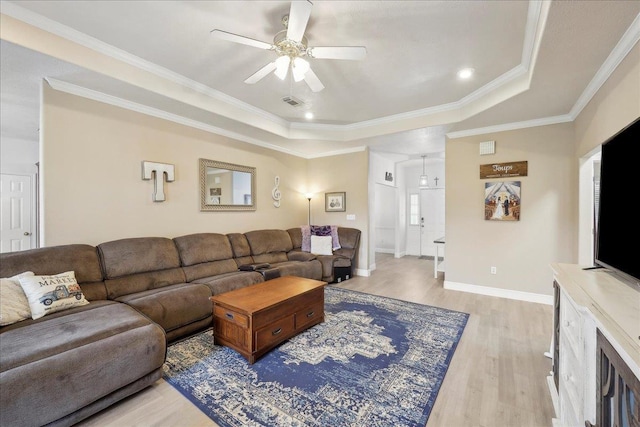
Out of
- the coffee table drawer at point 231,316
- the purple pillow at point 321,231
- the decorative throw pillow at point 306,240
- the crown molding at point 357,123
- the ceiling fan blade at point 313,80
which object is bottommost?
the coffee table drawer at point 231,316

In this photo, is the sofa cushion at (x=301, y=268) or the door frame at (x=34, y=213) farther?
the door frame at (x=34, y=213)

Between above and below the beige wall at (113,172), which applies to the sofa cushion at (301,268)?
below

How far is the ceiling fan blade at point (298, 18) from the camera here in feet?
5.58

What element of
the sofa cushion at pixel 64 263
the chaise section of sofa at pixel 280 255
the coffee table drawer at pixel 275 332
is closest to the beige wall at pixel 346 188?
the chaise section of sofa at pixel 280 255

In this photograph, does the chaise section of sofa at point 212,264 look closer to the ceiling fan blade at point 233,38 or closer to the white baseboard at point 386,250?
the ceiling fan blade at point 233,38

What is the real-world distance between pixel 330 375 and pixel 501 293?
11.0 ft

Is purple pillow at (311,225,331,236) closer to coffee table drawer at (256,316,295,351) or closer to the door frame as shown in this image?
coffee table drawer at (256,316,295,351)

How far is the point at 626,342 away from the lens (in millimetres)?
842

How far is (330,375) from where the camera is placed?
82.5 inches

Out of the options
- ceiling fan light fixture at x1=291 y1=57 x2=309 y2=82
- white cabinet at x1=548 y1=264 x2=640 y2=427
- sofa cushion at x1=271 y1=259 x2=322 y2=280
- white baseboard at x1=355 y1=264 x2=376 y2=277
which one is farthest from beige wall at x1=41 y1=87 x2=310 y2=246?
white cabinet at x1=548 y1=264 x2=640 y2=427

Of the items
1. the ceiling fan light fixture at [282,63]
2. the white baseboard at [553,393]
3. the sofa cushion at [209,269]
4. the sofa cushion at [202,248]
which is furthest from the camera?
the sofa cushion at [202,248]

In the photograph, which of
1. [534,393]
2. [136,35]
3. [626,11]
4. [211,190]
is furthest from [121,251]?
[626,11]

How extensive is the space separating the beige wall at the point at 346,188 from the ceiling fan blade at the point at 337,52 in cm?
324

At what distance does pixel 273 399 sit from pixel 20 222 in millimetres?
5797
